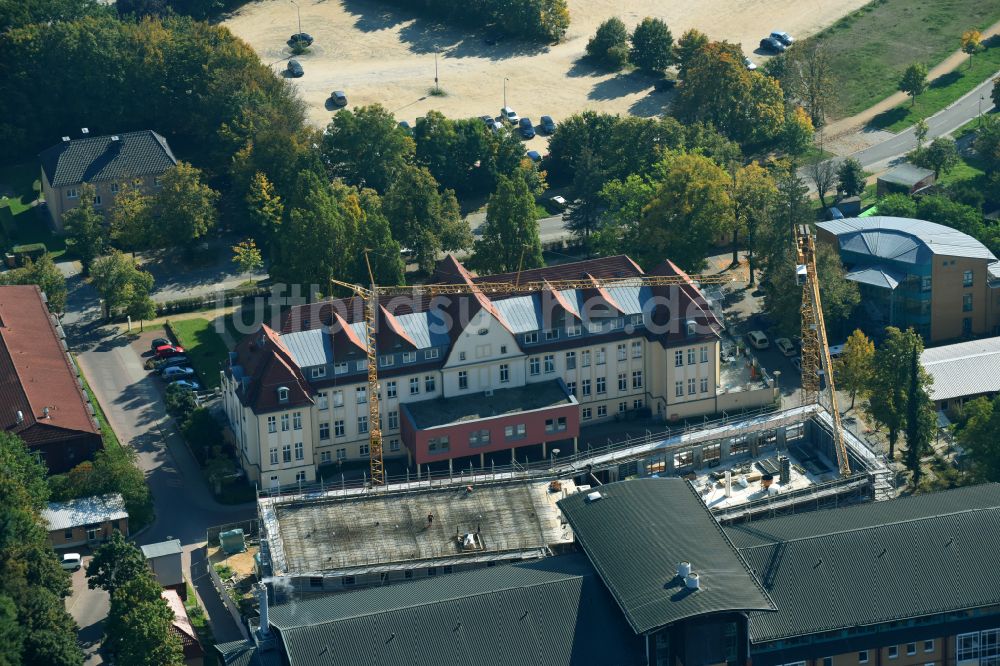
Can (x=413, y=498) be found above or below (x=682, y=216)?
below

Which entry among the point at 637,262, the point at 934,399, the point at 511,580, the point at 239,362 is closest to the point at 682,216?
the point at 637,262

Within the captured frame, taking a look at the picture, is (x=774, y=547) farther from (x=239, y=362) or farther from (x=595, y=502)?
(x=239, y=362)

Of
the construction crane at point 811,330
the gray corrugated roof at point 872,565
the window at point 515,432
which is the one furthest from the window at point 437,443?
the construction crane at point 811,330

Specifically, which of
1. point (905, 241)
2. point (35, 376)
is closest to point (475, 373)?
point (35, 376)

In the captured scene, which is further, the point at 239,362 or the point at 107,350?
the point at 107,350

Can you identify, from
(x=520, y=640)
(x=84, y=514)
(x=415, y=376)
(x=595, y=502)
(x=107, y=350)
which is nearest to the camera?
(x=520, y=640)

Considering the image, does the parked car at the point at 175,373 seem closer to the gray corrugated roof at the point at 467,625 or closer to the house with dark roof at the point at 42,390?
the house with dark roof at the point at 42,390
